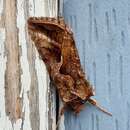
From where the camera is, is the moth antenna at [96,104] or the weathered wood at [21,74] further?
the moth antenna at [96,104]

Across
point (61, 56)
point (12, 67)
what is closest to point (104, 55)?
point (61, 56)

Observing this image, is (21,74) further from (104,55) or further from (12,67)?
(104,55)

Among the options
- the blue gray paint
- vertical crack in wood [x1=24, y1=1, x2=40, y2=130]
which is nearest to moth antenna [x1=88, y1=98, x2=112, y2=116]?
the blue gray paint

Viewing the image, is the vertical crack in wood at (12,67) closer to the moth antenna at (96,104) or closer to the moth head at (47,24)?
the moth head at (47,24)

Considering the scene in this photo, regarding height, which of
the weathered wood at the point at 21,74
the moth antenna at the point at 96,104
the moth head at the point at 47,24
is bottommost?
the moth antenna at the point at 96,104

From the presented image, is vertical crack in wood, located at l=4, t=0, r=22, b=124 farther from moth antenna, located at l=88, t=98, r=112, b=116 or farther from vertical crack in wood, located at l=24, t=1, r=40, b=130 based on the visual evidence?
moth antenna, located at l=88, t=98, r=112, b=116

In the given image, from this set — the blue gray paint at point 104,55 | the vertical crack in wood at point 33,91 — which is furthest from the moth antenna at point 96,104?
the vertical crack in wood at point 33,91
